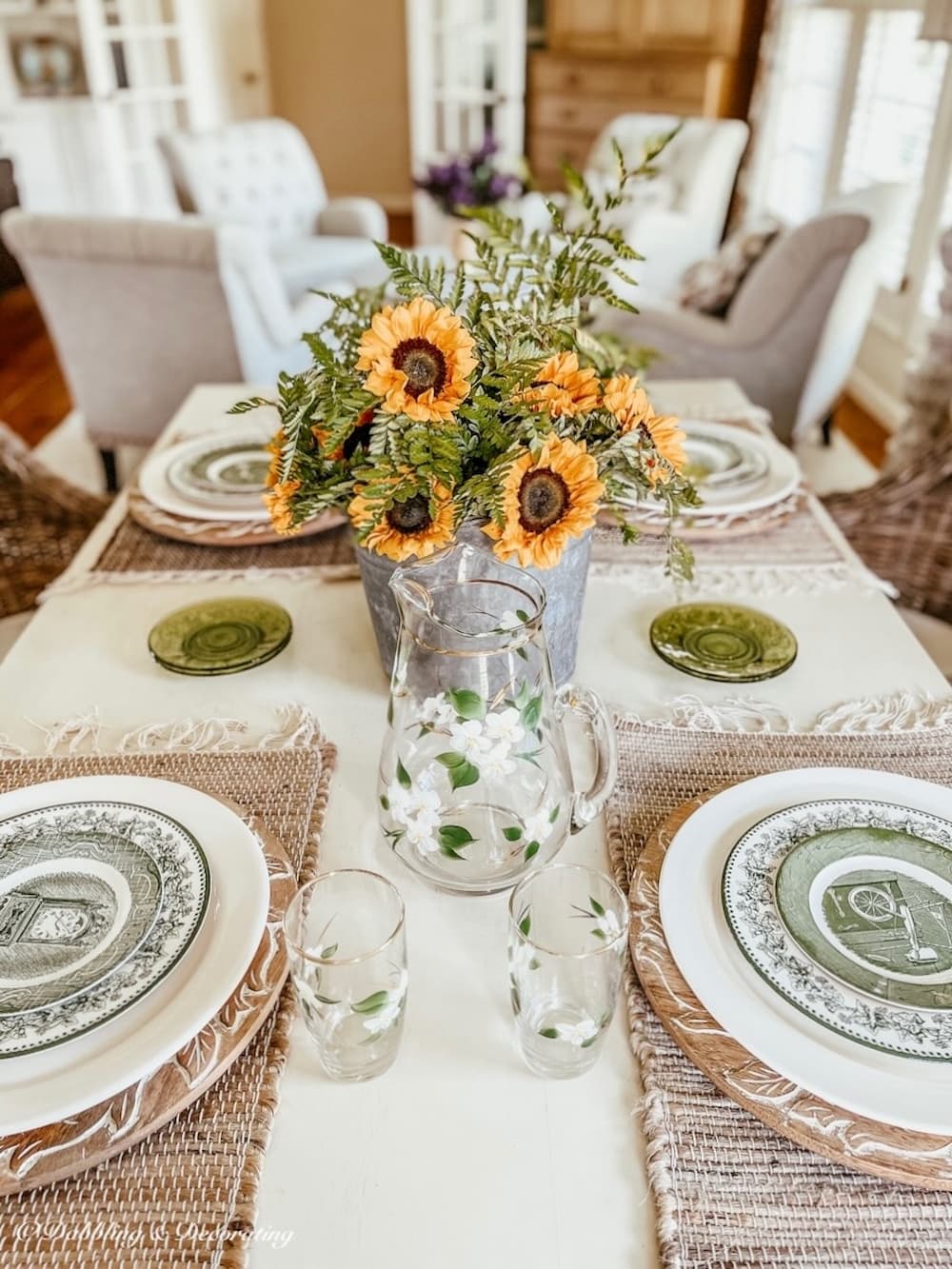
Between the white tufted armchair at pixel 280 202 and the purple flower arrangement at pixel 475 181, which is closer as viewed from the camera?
the purple flower arrangement at pixel 475 181

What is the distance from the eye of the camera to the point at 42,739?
85 cm

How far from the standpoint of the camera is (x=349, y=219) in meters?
3.84

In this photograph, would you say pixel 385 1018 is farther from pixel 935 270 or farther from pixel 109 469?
pixel 935 270

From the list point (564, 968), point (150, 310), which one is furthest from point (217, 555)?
point (150, 310)

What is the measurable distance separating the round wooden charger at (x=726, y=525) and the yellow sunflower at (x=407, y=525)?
45 centimetres

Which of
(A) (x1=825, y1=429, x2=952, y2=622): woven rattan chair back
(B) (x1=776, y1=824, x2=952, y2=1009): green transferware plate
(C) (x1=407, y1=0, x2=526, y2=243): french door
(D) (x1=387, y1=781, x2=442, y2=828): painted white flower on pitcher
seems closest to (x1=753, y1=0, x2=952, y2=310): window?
(C) (x1=407, y1=0, x2=526, y2=243): french door

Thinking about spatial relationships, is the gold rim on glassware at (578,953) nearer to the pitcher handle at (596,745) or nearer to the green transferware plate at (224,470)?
the pitcher handle at (596,745)

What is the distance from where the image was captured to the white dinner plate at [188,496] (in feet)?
3.83

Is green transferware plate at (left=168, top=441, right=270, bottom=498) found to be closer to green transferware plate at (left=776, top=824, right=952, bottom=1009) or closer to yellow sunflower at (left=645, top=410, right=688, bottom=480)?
yellow sunflower at (left=645, top=410, right=688, bottom=480)

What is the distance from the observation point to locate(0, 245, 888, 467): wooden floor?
343 centimetres

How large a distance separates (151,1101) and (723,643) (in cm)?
65

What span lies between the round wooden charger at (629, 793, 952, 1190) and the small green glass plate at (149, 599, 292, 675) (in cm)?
49

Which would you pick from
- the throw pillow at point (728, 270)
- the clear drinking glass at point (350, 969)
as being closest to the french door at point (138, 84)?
the throw pillow at point (728, 270)

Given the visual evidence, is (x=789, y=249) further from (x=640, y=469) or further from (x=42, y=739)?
(x=42, y=739)
